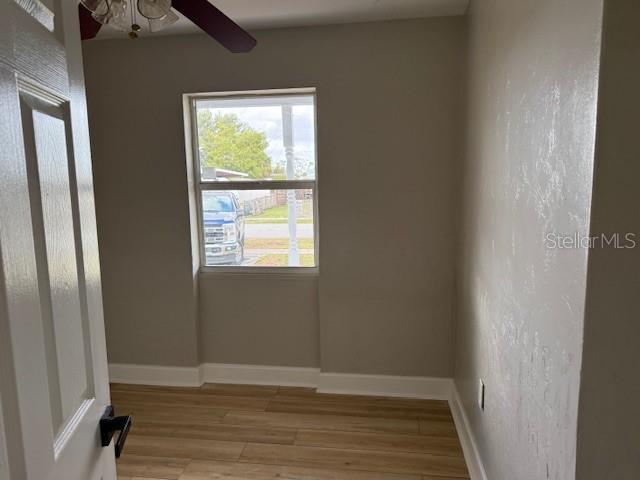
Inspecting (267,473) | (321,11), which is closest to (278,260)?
(267,473)

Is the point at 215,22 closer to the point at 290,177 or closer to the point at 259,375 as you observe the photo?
the point at 290,177

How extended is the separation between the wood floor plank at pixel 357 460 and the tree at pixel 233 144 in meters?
1.69

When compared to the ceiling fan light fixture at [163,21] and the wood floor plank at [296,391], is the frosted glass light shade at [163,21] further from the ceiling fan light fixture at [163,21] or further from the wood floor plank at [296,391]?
the wood floor plank at [296,391]

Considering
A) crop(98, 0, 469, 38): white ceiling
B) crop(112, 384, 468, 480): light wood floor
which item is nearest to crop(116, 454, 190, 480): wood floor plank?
crop(112, 384, 468, 480): light wood floor

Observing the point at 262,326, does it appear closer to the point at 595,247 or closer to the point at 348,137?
the point at 348,137

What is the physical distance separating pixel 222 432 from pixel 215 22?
2144 millimetres

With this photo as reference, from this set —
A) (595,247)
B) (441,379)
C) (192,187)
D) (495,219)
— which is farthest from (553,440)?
(192,187)

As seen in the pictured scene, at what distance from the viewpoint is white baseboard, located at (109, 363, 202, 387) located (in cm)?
313

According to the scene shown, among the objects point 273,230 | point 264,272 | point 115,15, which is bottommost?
point 264,272

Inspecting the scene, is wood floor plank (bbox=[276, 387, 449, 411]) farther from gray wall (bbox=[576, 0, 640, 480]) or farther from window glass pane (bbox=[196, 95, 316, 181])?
gray wall (bbox=[576, 0, 640, 480])

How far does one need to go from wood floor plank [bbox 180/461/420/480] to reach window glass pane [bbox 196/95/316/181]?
68.2 inches

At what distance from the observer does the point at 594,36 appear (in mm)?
929

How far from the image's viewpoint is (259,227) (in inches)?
120

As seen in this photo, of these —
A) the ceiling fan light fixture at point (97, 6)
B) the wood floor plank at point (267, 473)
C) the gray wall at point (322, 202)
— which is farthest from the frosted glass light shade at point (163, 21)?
the wood floor plank at point (267, 473)
